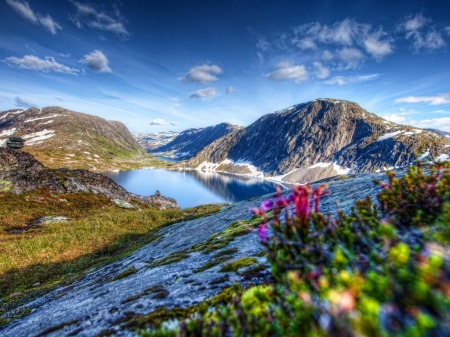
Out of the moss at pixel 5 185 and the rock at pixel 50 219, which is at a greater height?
the moss at pixel 5 185

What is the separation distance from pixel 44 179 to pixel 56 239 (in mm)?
33184

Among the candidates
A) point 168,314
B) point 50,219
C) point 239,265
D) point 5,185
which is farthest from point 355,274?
point 5,185

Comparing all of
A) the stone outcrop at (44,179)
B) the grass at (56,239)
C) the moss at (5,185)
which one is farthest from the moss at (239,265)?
the moss at (5,185)

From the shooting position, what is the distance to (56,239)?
3114cm

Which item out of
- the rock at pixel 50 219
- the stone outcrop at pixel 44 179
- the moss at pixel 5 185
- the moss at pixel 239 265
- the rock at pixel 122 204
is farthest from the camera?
the rock at pixel 122 204

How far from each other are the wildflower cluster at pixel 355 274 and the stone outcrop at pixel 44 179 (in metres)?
62.8

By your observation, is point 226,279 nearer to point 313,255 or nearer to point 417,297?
point 313,255

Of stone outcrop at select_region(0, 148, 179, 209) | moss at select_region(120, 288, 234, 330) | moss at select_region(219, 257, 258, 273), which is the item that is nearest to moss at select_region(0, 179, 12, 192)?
stone outcrop at select_region(0, 148, 179, 209)

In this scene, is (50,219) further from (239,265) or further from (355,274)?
(355,274)

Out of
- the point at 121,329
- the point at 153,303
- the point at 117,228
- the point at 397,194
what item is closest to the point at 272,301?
the point at 397,194

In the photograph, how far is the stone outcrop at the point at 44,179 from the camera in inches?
2057

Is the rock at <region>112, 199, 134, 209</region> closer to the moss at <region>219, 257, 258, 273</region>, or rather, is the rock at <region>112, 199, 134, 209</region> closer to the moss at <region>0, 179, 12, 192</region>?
the moss at <region>0, 179, 12, 192</region>

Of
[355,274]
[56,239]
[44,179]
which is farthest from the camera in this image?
[44,179]

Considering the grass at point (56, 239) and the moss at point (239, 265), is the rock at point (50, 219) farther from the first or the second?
the moss at point (239, 265)
